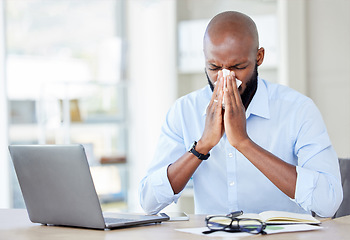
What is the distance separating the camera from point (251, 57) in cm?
200

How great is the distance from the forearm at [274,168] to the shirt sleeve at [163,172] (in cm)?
30

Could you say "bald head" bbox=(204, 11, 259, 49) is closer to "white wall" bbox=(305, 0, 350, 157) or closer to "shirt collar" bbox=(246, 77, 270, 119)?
"shirt collar" bbox=(246, 77, 270, 119)

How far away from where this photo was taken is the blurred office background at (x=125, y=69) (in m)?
3.47

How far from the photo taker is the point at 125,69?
4.81 m

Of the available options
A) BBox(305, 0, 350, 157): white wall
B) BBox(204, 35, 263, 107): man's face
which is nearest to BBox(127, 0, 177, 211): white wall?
BBox(305, 0, 350, 157): white wall

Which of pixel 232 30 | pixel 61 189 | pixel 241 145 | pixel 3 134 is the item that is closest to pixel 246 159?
pixel 241 145

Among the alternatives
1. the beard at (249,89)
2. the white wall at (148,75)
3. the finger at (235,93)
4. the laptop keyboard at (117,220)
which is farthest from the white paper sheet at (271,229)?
the white wall at (148,75)

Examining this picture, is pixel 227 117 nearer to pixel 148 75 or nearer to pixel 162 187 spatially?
pixel 162 187

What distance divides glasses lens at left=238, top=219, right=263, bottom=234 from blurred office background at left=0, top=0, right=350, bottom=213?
2029mm

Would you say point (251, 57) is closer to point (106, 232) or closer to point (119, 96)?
point (106, 232)

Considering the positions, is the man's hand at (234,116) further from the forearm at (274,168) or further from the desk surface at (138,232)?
the desk surface at (138,232)

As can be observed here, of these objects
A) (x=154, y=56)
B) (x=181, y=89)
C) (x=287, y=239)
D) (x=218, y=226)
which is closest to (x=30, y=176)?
(x=218, y=226)

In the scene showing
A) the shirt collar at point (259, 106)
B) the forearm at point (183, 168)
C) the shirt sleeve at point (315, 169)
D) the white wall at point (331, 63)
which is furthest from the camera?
the white wall at point (331, 63)

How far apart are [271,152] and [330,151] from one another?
211 millimetres
